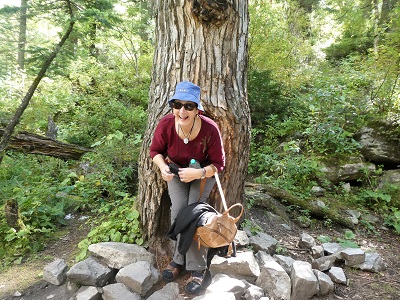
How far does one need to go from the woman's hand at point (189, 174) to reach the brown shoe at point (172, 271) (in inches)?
42.9

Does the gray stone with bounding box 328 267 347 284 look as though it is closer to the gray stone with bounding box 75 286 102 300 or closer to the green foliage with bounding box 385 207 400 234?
the green foliage with bounding box 385 207 400 234

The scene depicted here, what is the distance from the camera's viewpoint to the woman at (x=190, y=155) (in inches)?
101

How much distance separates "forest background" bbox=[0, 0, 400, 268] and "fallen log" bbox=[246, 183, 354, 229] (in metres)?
0.31

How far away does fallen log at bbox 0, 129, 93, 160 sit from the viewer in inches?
237

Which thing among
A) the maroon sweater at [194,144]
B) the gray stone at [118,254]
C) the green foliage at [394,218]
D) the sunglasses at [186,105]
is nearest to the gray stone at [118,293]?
the gray stone at [118,254]

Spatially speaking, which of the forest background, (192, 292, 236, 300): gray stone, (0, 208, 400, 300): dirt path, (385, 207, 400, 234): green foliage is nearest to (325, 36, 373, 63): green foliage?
the forest background

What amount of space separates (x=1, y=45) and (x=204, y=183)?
8054 millimetres

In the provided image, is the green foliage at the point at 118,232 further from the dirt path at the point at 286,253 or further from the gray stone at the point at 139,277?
the gray stone at the point at 139,277

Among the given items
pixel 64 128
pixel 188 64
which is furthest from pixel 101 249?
pixel 64 128

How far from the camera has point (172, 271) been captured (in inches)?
116

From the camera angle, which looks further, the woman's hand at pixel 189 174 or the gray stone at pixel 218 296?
the woman's hand at pixel 189 174

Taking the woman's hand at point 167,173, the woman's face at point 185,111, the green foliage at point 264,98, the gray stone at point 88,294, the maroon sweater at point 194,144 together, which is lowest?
the gray stone at point 88,294

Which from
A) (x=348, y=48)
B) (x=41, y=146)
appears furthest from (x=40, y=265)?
(x=348, y=48)

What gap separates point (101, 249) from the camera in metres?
3.11
